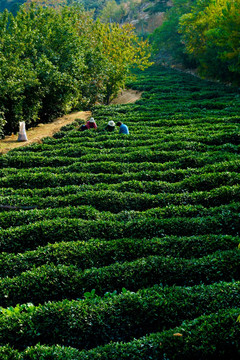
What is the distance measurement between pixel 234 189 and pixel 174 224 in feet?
9.28

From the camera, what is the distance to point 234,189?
10852mm

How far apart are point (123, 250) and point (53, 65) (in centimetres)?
2073

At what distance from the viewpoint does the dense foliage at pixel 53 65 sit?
22.4 metres

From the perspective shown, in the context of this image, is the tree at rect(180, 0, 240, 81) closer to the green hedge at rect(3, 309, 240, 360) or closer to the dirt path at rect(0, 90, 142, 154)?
the dirt path at rect(0, 90, 142, 154)

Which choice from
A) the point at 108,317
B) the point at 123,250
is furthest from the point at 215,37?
the point at 108,317

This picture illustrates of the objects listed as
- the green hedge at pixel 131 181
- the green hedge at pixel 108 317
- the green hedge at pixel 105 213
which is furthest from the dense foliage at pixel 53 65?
the green hedge at pixel 108 317

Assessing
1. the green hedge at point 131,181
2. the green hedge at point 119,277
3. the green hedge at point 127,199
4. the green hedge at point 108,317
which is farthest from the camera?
the green hedge at point 131,181

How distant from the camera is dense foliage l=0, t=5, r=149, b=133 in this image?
73.6 feet

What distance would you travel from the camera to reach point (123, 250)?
8734mm

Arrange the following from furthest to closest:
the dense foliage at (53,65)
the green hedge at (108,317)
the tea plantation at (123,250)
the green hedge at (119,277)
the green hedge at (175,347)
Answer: the dense foliage at (53,65), the green hedge at (119,277), the green hedge at (108,317), the tea plantation at (123,250), the green hedge at (175,347)

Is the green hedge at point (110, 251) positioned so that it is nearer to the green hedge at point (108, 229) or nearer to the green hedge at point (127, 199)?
the green hedge at point (108, 229)

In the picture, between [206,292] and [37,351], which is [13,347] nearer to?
[37,351]

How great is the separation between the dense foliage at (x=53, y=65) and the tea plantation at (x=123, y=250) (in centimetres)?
689

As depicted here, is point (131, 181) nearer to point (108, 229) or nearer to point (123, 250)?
point (108, 229)
